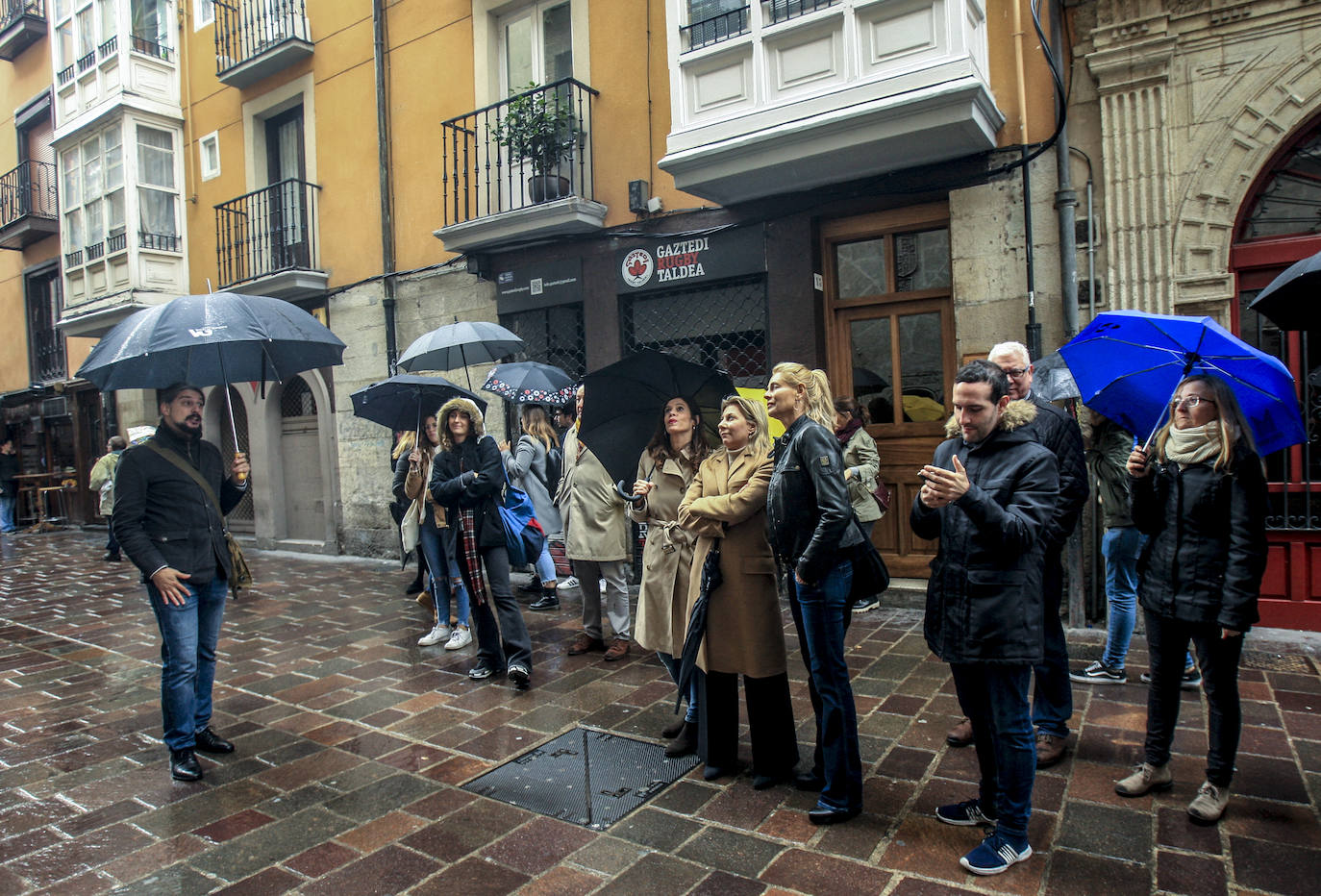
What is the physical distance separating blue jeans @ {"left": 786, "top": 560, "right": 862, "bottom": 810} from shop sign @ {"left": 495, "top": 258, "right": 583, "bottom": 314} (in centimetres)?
676

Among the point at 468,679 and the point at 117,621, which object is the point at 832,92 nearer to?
the point at 468,679

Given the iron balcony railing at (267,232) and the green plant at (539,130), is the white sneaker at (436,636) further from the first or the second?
the iron balcony railing at (267,232)

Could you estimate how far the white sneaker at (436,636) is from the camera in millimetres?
6652

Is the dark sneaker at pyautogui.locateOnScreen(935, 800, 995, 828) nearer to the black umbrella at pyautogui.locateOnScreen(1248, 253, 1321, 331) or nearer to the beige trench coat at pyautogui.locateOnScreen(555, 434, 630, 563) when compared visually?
the black umbrella at pyautogui.locateOnScreen(1248, 253, 1321, 331)

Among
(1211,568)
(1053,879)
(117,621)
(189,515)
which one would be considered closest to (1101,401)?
(1211,568)

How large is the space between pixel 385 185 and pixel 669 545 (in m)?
8.68

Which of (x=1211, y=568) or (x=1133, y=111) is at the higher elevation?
(x=1133, y=111)

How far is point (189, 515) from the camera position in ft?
14.5

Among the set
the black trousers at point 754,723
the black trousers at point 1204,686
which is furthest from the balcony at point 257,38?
the black trousers at point 1204,686

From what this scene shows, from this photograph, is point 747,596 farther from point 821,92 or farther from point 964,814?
point 821,92

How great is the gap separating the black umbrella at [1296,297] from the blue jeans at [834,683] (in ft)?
6.64

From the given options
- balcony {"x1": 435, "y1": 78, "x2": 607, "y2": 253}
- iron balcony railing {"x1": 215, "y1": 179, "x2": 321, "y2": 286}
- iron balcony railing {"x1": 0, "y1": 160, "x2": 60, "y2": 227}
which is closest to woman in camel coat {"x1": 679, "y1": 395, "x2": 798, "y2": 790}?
balcony {"x1": 435, "y1": 78, "x2": 607, "y2": 253}

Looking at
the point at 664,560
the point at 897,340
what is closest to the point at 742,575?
the point at 664,560

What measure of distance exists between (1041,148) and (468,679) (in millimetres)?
5859
